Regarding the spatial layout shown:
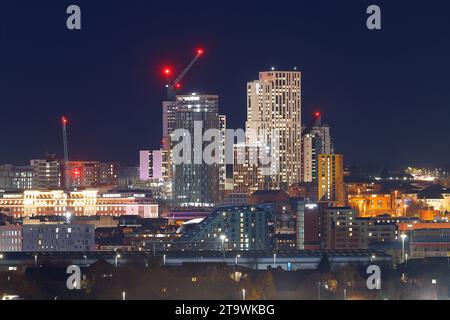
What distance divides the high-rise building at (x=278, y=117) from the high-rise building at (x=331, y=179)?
8.93 metres

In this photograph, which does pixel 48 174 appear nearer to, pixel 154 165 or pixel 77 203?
pixel 154 165

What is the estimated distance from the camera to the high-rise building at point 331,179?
55062 mm

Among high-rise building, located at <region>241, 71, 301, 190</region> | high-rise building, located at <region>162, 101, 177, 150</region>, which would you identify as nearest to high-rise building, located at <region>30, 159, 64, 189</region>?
high-rise building, located at <region>162, 101, 177, 150</region>

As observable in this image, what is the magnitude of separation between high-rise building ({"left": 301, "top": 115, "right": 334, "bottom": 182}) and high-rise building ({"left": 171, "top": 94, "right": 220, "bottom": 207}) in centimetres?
444

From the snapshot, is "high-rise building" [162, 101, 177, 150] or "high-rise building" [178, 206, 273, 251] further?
"high-rise building" [162, 101, 177, 150]

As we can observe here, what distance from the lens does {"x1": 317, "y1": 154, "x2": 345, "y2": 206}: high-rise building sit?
5506 centimetres

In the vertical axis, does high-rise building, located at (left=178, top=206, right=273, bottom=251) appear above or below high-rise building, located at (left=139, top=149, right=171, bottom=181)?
below

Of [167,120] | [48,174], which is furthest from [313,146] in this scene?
[48,174]

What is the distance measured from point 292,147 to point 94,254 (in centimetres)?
3474

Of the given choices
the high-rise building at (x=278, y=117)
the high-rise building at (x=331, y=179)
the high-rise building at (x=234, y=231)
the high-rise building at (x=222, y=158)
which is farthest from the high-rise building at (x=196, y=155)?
the high-rise building at (x=234, y=231)

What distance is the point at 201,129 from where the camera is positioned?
205 ft

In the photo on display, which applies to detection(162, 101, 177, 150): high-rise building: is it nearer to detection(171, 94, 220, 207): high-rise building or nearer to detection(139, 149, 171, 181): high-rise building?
detection(139, 149, 171, 181): high-rise building

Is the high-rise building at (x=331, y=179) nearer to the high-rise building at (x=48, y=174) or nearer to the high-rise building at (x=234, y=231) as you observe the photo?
the high-rise building at (x=234, y=231)
